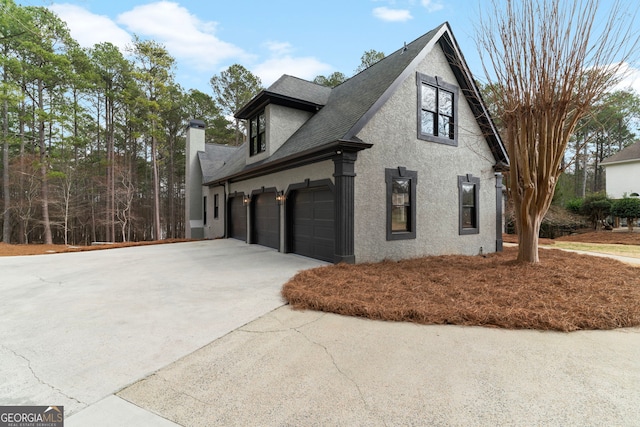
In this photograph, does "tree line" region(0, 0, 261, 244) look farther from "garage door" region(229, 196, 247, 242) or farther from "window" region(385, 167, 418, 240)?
"window" region(385, 167, 418, 240)

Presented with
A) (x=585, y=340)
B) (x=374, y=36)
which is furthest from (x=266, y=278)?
(x=374, y=36)

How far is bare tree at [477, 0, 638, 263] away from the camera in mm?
5671

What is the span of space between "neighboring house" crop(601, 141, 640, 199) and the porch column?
81.6 ft

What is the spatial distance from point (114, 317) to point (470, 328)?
4.69m

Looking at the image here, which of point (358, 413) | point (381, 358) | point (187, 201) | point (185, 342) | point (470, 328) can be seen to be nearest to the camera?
point (358, 413)

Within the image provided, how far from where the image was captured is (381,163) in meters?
7.49

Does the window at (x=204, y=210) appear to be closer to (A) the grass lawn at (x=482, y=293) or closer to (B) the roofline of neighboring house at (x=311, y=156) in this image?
(B) the roofline of neighboring house at (x=311, y=156)

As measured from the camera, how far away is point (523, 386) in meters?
2.28

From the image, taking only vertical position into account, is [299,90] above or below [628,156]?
above

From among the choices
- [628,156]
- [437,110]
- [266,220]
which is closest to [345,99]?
[437,110]

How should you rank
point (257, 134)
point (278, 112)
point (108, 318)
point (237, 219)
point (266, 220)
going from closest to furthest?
point (108, 318) < point (278, 112) < point (266, 220) < point (257, 134) < point (237, 219)

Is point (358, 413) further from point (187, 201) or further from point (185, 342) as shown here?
point (187, 201)

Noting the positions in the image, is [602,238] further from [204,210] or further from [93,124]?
[93,124]

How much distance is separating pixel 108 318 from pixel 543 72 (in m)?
9.12
